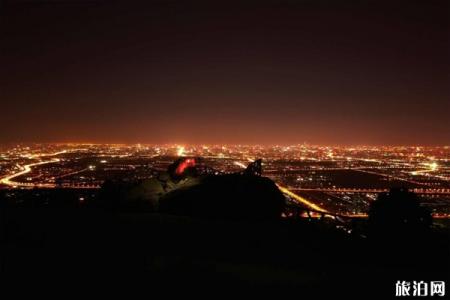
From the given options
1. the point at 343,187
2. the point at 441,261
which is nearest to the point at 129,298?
the point at 441,261

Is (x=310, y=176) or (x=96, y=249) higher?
(x=96, y=249)

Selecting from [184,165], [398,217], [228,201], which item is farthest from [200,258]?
[184,165]

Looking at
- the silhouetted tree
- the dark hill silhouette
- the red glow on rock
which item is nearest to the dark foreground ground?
the silhouetted tree

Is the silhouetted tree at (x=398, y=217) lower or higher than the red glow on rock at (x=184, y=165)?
lower

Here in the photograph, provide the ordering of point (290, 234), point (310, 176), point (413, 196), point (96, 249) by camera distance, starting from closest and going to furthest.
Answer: point (96, 249) < point (290, 234) < point (413, 196) < point (310, 176)

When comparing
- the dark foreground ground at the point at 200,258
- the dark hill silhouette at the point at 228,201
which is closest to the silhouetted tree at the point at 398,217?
the dark foreground ground at the point at 200,258

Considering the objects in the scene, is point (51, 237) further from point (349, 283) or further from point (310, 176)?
point (310, 176)

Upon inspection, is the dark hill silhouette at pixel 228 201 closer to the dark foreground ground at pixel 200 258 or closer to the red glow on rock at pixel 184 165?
the dark foreground ground at pixel 200 258

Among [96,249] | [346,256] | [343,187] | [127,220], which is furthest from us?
[343,187]
